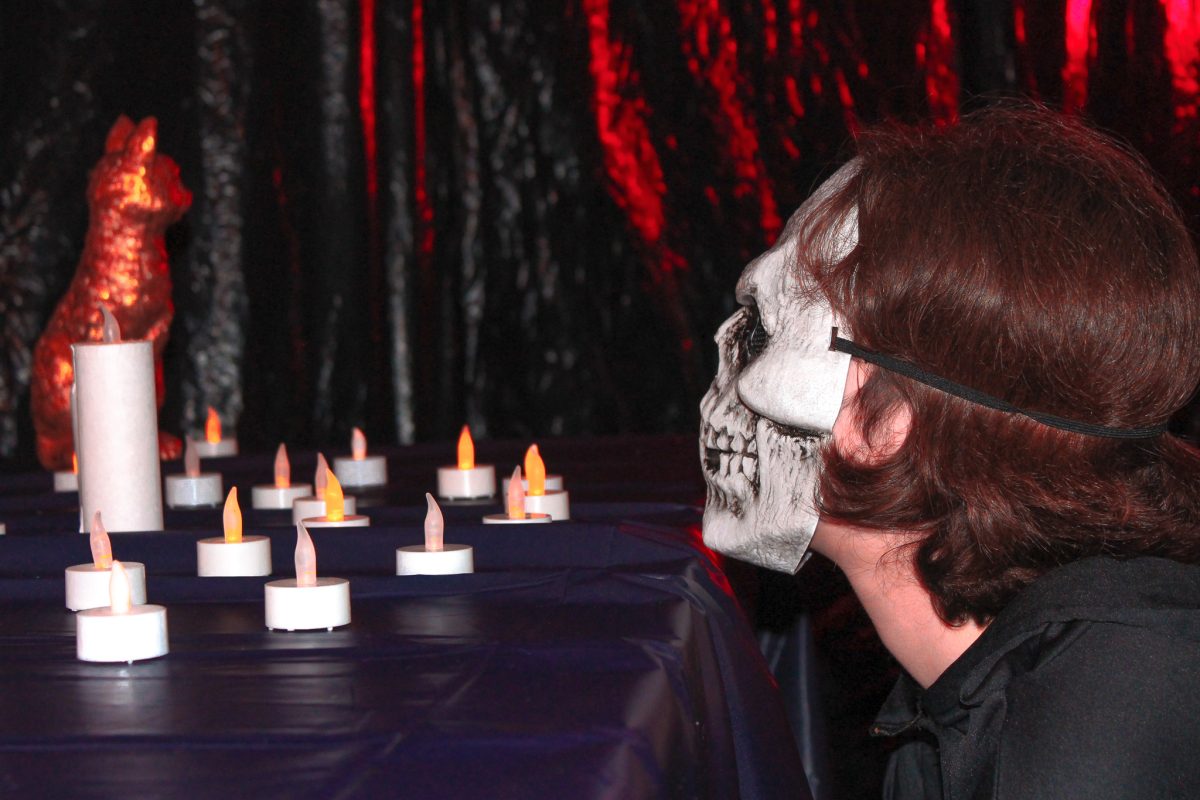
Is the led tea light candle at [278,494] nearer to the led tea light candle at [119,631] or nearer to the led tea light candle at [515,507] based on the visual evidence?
the led tea light candle at [515,507]

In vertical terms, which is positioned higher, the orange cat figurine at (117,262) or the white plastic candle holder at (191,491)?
the orange cat figurine at (117,262)

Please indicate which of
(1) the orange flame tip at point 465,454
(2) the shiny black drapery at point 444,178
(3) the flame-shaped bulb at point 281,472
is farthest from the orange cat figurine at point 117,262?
(2) the shiny black drapery at point 444,178

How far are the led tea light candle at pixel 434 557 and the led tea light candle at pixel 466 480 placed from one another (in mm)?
526

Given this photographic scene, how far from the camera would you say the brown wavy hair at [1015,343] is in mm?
1001

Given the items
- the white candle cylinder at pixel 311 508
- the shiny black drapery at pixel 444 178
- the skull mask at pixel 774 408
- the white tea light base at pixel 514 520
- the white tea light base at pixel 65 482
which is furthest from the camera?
the shiny black drapery at pixel 444 178

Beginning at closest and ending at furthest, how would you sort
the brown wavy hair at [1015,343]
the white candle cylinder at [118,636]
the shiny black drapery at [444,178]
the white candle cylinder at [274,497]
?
1. the white candle cylinder at [118,636]
2. the brown wavy hair at [1015,343]
3. the white candle cylinder at [274,497]
4. the shiny black drapery at [444,178]

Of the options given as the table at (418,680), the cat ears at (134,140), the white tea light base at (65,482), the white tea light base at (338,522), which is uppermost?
the cat ears at (134,140)

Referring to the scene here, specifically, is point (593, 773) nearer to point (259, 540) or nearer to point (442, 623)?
point (442, 623)

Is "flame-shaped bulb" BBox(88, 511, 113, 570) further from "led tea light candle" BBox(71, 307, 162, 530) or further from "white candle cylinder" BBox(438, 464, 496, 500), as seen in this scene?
"white candle cylinder" BBox(438, 464, 496, 500)

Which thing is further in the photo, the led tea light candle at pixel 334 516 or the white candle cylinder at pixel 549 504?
the white candle cylinder at pixel 549 504

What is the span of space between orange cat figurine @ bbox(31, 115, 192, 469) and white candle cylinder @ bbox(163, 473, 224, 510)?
1.87 ft

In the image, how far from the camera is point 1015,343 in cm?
100

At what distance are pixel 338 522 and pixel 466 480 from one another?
37 centimetres

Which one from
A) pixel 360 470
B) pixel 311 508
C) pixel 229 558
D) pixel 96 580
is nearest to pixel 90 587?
pixel 96 580
